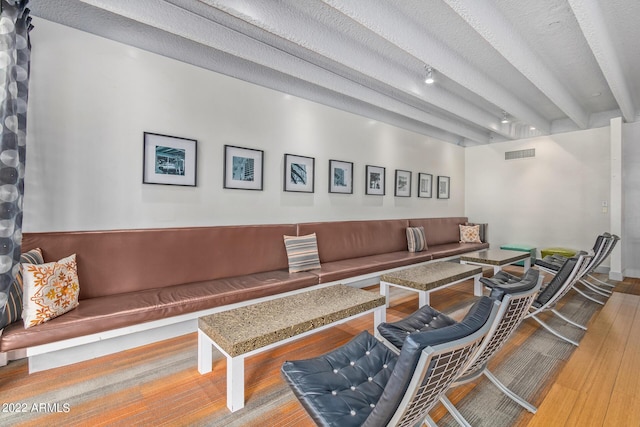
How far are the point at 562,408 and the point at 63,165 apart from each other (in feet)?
13.5

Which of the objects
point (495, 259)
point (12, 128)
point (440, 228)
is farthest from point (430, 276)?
point (12, 128)

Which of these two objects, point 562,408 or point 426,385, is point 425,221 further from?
point 426,385

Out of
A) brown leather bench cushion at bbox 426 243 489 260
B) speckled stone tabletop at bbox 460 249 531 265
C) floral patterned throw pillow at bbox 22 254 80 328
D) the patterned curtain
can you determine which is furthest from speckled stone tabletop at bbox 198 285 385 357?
brown leather bench cushion at bbox 426 243 489 260

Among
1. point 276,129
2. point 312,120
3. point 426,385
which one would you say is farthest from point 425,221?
point 426,385

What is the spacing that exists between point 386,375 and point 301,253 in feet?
7.14

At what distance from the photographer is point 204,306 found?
2.55 meters

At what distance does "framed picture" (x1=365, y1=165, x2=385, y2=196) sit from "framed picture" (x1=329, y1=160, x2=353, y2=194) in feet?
1.38

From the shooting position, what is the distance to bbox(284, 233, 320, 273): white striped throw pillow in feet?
11.7

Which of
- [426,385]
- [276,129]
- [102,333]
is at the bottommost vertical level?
[102,333]

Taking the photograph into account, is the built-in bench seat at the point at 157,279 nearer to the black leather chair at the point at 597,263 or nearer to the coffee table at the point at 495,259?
the coffee table at the point at 495,259

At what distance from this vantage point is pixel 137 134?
9.53 ft

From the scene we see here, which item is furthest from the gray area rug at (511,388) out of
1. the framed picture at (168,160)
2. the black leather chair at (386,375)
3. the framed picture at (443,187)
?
the framed picture at (443,187)

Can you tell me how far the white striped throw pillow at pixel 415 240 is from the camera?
17.0 ft

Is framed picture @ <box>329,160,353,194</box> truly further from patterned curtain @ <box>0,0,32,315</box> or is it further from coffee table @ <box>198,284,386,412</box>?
patterned curtain @ <box>0,0,32,315</box>
